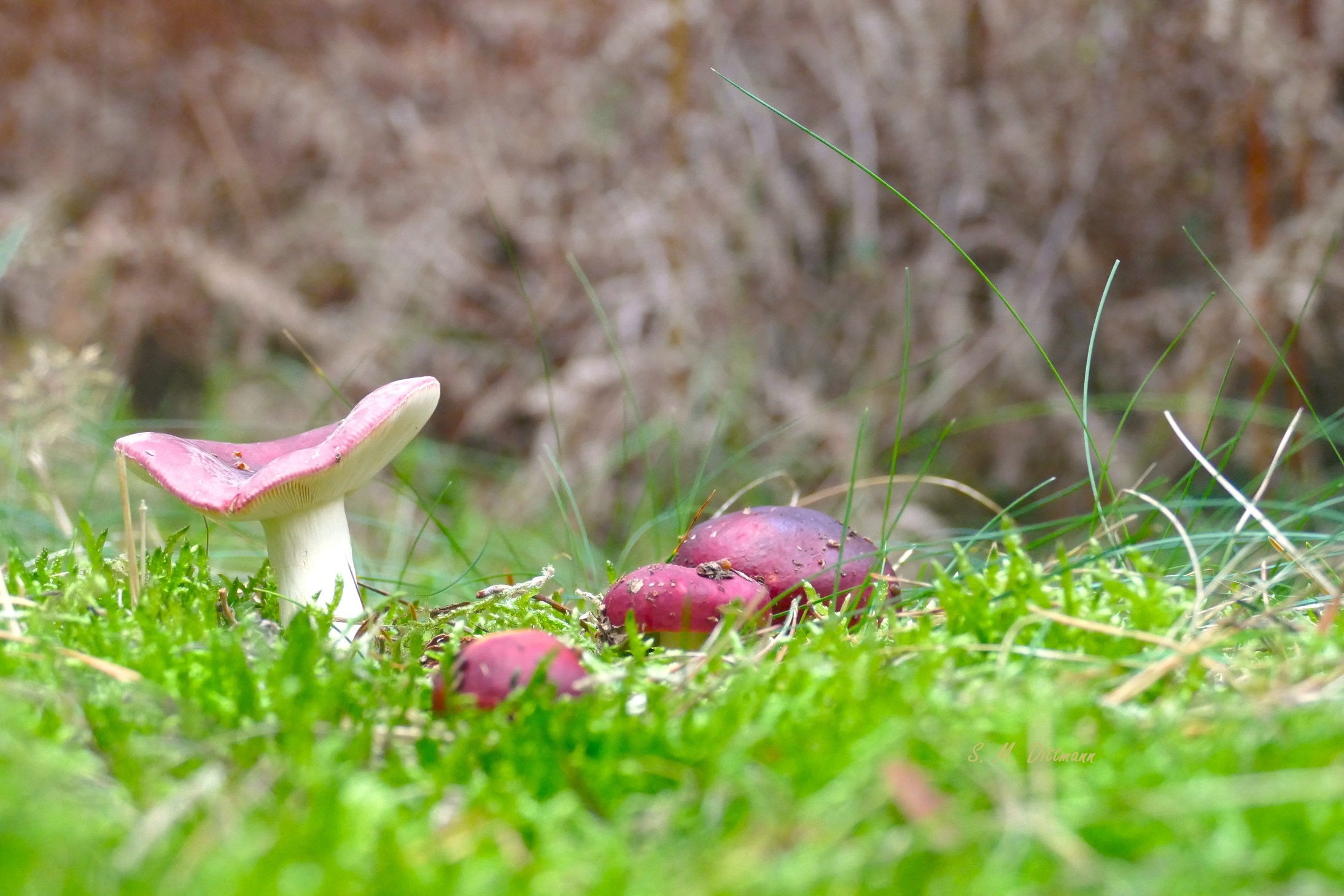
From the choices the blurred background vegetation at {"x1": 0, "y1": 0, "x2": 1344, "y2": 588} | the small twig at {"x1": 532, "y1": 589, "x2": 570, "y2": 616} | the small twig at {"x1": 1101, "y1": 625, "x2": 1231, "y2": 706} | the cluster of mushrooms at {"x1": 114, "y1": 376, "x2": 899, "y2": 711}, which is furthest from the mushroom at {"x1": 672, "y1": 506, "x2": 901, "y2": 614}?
the blurred background vegetation at {"x1": 0, "y1": 0, "x2": 1344, "y2": 588}

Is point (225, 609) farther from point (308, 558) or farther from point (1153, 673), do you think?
point (1153, 673)

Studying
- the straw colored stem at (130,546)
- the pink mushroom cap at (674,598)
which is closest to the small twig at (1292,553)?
the pink mushroom cap at (674,598)

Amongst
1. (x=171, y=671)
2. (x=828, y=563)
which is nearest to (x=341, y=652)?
(x=171, y=671)

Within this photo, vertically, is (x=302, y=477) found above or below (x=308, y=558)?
above

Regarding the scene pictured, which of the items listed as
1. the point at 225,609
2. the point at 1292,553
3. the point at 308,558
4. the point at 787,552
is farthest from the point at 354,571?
the point at 1292,553

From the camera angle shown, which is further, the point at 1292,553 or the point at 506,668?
the point at 1292,553

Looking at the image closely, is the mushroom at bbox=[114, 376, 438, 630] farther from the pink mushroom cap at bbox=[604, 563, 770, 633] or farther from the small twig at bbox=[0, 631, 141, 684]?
the pink mushroom cap at bbox=[604, 563, 770, 633]

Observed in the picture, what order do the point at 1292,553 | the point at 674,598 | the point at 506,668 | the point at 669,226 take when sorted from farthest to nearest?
the point at 669,226, the point at 674,598, the point at 1292,553, the point at 506,668

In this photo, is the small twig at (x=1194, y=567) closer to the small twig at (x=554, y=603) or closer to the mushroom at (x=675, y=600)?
A: the mushroom at (x=675, y=600)
